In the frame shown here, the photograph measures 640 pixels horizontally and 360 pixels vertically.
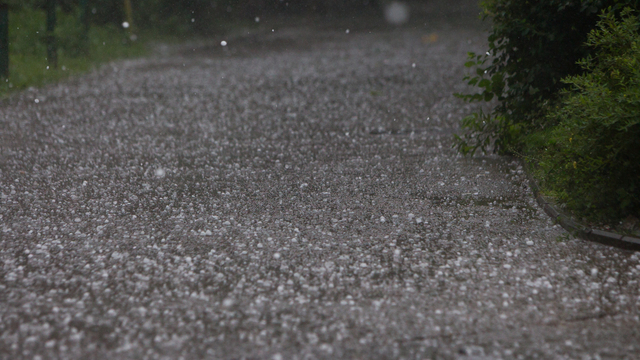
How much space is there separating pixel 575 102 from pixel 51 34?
31.6 feet

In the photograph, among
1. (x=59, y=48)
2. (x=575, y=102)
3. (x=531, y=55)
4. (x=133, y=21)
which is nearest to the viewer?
(x=575, y=102)

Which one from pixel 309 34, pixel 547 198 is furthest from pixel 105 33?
pixel 547 198

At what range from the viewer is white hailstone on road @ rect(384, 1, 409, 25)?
2305 centimetres

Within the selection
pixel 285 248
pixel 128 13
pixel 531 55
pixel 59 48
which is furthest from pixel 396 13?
pixel 285 248

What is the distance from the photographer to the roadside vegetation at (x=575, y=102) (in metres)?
4.00

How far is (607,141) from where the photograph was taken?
4.03m

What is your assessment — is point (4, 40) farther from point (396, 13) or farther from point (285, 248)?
point (396, 13)

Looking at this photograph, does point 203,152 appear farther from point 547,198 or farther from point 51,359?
point 51,359

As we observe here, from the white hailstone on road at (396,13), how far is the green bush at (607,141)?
724 inches

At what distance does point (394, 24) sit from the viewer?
2184cm

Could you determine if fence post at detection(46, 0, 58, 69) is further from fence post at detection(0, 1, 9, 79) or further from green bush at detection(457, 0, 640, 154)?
green bush at detection(457, 0, 640, 154)

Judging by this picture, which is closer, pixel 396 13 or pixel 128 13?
pixel 128 13

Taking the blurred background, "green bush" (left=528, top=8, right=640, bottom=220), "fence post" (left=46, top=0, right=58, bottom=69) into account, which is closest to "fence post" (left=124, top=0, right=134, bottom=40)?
the blurred background

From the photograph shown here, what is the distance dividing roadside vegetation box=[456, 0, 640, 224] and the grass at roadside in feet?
22.9
